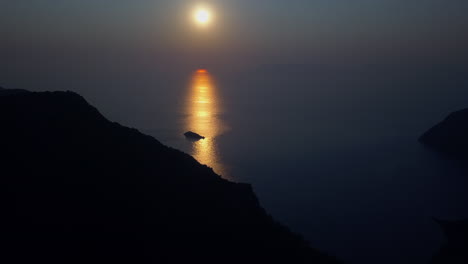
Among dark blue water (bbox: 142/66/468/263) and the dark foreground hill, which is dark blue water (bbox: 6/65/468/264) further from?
the dark foreground hill

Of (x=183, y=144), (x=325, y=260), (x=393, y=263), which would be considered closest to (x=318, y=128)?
(x=183, y=144)

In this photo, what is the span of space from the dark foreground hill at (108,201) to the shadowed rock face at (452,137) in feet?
303

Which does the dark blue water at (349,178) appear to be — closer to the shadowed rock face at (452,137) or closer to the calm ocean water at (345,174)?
the calm ocean water at (345,174)

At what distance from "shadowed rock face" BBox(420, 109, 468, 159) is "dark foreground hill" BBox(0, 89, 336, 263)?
303 ft

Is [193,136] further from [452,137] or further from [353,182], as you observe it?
[452,137]

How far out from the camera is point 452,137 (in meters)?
107

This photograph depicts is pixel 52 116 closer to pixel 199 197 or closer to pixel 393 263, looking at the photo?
pixel 199 197

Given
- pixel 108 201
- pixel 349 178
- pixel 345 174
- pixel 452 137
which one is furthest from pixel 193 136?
pixel 108 201

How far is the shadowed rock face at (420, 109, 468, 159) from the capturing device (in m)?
102

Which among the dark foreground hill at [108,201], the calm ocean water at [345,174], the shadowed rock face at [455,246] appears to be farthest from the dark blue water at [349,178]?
the dark foreground hill at [108,201]

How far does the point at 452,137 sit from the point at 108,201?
4636 inches

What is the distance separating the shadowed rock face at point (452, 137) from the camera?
10212 cm

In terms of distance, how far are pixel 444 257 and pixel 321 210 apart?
964 inches

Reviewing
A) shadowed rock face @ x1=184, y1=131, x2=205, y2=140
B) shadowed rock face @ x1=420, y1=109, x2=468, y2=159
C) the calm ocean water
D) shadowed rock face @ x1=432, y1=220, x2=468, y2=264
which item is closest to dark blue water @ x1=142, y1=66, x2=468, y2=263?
the calm ocean water
